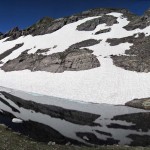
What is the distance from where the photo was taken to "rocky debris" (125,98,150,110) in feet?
151

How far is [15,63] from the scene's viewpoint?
90312 millimetres

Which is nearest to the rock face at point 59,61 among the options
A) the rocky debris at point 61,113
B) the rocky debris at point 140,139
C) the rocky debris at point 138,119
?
A: the rocky debris at point 61,113

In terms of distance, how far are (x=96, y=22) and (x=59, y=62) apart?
3875 centimetres

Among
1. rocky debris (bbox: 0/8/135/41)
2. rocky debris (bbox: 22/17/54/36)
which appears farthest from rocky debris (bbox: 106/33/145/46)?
rocky debris (bbox: 22/17/54/36)

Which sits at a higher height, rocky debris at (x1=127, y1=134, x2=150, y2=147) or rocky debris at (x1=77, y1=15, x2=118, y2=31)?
rocky debris at (x1=77, y1=15, x2=118, y2=31)

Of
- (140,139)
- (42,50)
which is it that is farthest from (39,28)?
(140,139)

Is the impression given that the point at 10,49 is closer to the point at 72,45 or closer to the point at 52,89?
the point at 72,45

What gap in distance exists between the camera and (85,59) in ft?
245

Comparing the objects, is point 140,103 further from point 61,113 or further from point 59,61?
point 59,61

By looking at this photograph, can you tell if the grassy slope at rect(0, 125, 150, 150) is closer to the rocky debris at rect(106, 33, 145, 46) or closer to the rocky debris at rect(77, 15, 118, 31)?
the rocky debris at rect(106, 33, 145, 46)

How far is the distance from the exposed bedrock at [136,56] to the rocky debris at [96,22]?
65.1 feet

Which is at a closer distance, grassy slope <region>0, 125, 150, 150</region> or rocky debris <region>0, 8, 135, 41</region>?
grassy slope <region>0, 125, 150, 150</region>

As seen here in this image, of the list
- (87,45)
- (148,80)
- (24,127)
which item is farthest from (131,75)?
(24,127)

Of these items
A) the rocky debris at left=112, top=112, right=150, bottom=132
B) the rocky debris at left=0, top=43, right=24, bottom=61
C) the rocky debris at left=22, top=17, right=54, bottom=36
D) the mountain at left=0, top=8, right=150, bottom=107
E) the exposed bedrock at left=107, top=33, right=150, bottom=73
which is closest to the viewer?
the rocky debris at left=112, top=112, right=150, bottom=132
